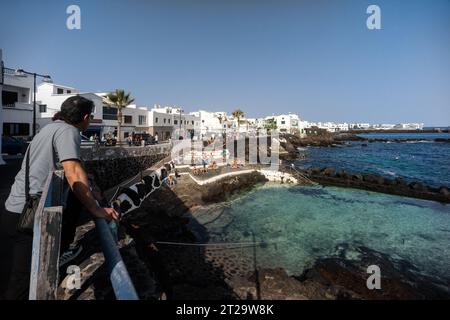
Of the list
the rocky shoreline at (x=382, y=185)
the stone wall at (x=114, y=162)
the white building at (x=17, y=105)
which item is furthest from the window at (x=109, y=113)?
the rocky shoreline at (x=382, y=185)

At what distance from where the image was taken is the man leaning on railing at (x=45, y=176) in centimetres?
245

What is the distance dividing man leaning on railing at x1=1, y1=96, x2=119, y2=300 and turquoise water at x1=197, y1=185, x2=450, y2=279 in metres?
9.50

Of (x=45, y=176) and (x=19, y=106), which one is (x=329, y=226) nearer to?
(x=45, y=176)

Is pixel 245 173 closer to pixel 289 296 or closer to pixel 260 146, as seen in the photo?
pixel 289 296

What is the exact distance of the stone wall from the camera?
59.5 feet

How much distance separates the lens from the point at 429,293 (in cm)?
960

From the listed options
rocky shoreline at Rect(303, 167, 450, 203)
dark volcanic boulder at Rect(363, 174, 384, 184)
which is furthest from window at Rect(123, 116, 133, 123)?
dark volcanic boulder at Rect(363, 174, 384, 184)

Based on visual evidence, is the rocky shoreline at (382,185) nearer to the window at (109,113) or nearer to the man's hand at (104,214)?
the man's hand at (104,214)

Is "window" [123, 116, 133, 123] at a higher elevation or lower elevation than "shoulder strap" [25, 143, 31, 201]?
higher

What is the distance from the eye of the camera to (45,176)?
9.06 feet

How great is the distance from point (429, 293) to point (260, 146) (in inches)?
1882

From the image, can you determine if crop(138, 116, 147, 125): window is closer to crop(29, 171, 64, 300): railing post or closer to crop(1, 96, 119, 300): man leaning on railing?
crop(1, 96, 119, 300): man leaning on railing

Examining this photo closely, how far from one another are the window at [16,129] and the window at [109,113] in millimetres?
11491
